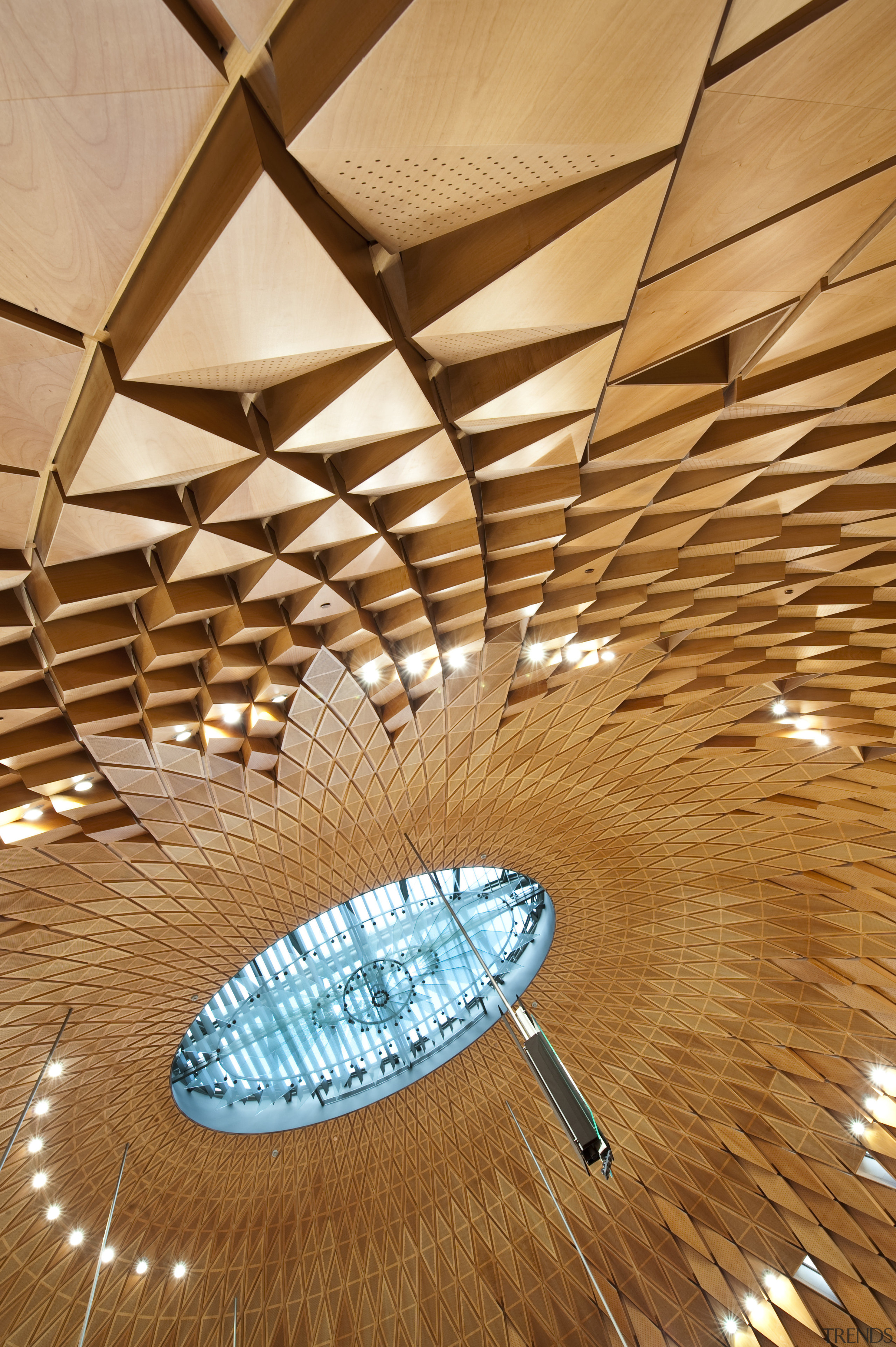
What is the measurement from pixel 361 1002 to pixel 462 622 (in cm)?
1926

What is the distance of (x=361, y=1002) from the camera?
25.0 metres

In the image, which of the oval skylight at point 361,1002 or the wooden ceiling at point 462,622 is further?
the oval skylight at point 361,1002

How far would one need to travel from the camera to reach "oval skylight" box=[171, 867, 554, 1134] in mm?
21547

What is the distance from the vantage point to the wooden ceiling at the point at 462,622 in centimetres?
366

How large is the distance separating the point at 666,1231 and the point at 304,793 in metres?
22.0

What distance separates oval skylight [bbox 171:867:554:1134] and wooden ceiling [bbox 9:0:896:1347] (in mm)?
1064

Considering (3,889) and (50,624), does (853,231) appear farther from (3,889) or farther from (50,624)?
(3,889)

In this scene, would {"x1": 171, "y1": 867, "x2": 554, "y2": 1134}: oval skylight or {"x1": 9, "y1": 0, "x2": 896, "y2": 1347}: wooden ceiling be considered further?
{"x1": 171, "y1": 867, "x2": 554, "y2": 1134}: oval skylight

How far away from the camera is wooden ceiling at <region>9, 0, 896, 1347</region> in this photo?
12.0 feet

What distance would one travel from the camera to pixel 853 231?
5371mm

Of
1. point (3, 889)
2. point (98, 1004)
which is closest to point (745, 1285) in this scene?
point (98, 1004)

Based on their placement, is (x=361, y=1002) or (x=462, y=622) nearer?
(x=462, y=622)

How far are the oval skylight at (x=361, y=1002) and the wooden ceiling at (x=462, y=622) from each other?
1.06m

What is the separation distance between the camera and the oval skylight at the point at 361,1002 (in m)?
21.5
